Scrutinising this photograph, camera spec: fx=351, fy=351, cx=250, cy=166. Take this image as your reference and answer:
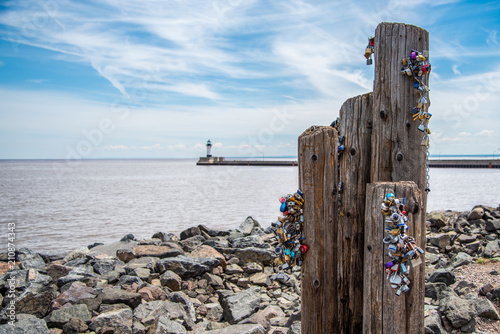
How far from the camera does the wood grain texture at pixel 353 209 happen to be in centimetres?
376

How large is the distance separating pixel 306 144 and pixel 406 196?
108 centimetres

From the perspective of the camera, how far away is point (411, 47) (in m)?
3.62

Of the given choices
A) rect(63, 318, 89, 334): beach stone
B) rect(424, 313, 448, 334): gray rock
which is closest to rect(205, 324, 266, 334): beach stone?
rect(63, 318, 89, 334): beach stone

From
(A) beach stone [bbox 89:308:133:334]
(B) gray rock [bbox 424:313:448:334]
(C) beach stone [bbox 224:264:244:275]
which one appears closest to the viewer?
(B) gray rock [bbox 424:313:448:334]

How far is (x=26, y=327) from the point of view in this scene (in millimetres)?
5270

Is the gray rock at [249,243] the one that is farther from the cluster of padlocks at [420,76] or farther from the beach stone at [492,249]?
the cluster of padlocks at [420,76]

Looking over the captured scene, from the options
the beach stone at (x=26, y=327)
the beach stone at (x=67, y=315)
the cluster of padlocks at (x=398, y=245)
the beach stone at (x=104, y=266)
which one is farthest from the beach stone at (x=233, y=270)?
the cluster of padlocks at (x=398, y=245)

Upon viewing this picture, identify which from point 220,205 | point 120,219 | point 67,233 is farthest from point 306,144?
point 220,205

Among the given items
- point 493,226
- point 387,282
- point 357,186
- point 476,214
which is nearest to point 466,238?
point 493,226

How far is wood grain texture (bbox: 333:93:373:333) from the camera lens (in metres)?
3.76

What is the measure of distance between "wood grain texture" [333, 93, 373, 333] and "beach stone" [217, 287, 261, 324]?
3172 millimetres

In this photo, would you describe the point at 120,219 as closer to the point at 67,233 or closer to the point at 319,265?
the point at 67,233

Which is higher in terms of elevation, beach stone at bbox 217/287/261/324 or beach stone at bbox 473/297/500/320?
beach stone at bbox 473/297/500/320

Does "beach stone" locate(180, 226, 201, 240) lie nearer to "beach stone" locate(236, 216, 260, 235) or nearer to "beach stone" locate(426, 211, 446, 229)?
"beach stone" locate(236, 216, 260, 235)
